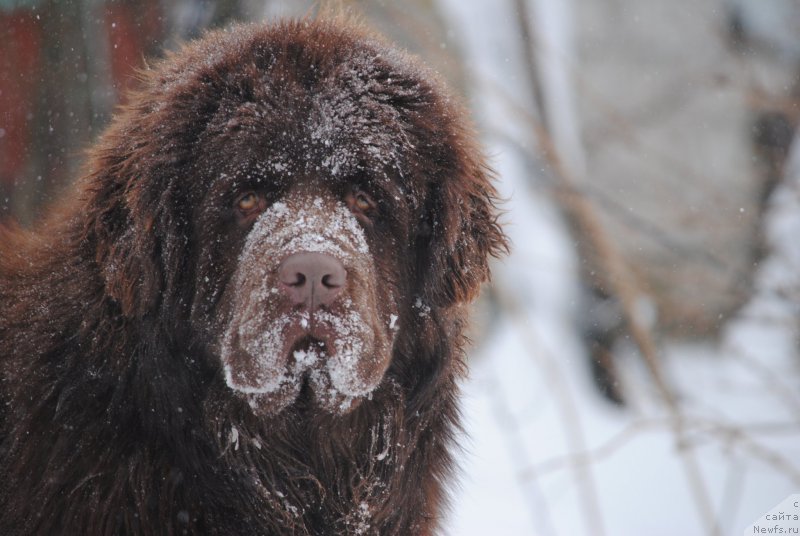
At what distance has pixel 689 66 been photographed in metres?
9.88

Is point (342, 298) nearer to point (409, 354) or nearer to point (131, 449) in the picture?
point (409, 354)

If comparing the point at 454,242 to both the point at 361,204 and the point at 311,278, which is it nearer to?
the point at 361,204

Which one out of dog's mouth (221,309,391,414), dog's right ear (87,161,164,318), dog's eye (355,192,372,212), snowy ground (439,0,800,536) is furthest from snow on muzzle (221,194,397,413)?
snowy ground (439,0,800,536)

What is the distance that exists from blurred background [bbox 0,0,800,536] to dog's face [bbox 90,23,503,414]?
52 cm

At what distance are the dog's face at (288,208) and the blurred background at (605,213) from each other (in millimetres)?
517

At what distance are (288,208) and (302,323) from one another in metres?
0.47

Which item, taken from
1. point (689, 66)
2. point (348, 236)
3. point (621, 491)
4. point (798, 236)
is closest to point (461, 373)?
point (348, 236)

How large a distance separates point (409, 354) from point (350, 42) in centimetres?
125


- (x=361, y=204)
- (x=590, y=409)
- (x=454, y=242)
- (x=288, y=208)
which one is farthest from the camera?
(x=590, y=409)

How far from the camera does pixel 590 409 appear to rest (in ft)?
35.2

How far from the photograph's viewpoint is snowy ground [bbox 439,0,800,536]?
234 inches

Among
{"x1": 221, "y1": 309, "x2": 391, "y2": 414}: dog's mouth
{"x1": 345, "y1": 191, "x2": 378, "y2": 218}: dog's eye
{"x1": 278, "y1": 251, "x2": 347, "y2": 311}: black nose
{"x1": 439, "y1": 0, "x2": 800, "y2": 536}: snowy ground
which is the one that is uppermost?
{"x1": 439, "y1": 0, "x2": 800, "y2": 536}: snowy ground

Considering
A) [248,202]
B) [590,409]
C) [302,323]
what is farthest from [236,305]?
[590,409]

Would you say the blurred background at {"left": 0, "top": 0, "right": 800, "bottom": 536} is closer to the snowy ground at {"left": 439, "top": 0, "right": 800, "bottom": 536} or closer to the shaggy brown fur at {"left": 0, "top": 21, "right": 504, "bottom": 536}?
the snowy ground at {"left": 439, "top": 0, "right": 800, "bottom": 536}
